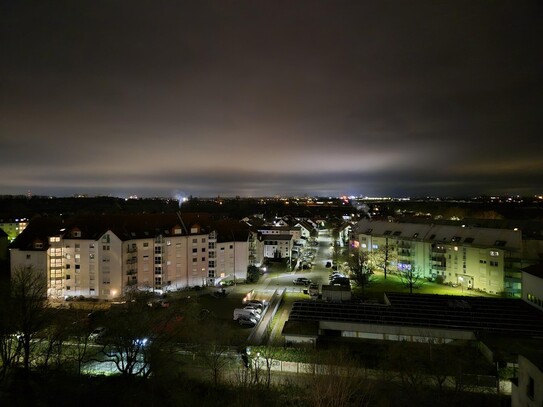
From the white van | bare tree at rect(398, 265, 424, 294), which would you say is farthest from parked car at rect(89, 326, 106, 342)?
bare tree at rect(398, 265, 424, 294)

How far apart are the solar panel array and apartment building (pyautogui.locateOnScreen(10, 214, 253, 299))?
1543cm

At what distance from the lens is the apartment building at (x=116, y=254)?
3481 cm

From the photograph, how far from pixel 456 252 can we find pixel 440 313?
15.3 metres

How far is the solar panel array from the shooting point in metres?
25.9

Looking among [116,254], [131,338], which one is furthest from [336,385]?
[116,254]

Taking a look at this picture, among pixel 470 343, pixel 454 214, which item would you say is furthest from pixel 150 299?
pixel 454 214

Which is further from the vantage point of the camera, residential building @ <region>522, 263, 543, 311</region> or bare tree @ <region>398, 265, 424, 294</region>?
bare tree @ <region>398, 265, 424, 294</region>

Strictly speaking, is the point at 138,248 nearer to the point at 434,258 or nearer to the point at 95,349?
the point at 95,349

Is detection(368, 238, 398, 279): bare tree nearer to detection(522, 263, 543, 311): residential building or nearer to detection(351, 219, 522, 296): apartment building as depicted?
detection(351, 219, 522, 296): apartment building

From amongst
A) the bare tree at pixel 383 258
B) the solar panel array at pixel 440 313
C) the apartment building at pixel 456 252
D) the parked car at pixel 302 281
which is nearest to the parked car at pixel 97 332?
the solar panel array at pixel 440 313

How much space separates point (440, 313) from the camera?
94.3 ft

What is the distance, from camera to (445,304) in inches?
1237

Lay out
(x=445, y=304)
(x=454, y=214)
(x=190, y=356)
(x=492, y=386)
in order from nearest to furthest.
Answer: (x=492, y=386)
(x=190, y=356)
(x=445, y=304)
(x=454, y=214)

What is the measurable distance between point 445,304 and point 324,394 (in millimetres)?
23008
